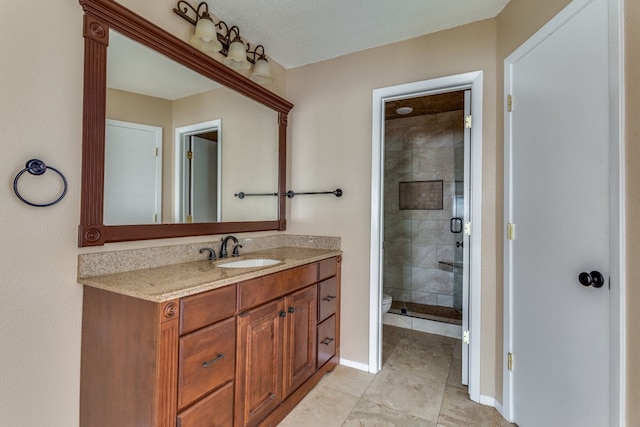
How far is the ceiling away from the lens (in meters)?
1.78

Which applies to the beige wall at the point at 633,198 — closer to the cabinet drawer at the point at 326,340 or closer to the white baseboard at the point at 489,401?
the white baseboard at the point at 489,401

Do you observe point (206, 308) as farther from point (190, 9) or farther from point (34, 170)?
point (190, 9)

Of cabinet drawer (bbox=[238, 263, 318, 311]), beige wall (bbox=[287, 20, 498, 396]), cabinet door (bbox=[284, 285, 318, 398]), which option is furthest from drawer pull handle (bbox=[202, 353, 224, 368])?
beige wall (bbox=[287, 20, 498, 396])

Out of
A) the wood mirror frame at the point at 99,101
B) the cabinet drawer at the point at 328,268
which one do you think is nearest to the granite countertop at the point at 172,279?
the wood mirror frame at the point at 99,101

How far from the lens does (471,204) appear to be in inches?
76.0

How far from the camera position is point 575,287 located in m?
1.26

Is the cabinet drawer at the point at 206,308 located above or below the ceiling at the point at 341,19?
below

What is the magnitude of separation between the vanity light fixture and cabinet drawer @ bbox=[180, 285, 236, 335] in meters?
1.41

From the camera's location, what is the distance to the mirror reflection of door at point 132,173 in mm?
1354

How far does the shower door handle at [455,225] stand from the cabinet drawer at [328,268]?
1941mm

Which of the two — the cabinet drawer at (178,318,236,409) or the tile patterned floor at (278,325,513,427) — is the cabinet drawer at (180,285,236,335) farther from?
the tile patterned floor at (278,325,513,427)

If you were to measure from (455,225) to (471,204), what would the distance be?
1.71m

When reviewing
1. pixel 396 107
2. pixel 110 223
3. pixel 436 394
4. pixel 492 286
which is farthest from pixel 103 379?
pixel 396 107

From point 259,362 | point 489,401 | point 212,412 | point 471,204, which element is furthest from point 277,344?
point 471,204
